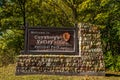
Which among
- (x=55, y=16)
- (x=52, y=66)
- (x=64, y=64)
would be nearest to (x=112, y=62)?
(x=64, y=64)

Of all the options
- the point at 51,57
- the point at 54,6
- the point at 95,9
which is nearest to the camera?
the point at 51,57

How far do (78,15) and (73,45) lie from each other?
407 inches

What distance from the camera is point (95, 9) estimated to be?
25078 millimetres

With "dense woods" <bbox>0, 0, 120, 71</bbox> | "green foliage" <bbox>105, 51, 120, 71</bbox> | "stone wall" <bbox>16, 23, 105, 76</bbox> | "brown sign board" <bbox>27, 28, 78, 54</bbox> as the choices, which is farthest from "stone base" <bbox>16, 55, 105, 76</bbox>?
"dense woods" <bbox>0, 0, 120, 71</bbox>

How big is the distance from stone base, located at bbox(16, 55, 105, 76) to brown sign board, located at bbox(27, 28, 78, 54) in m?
0.45

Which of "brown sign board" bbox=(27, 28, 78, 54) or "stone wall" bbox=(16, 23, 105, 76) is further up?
"brown sign board" bbox=(27, 28, 78, 54)

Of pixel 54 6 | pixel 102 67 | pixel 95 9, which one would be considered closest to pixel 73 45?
pixel 102 67

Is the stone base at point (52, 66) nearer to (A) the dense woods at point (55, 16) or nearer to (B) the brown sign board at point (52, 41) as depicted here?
(B) the brown sign board at point (52, 41)

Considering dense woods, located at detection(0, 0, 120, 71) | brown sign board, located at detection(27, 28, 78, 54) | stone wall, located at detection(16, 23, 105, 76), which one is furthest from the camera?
dense woods, located at detection(0, 0, 120, 71)

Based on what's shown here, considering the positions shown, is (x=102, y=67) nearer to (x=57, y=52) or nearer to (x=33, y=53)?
(x=57, y=52)

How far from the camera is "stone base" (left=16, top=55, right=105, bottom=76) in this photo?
15.9 metres

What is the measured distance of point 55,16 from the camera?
1172 inches

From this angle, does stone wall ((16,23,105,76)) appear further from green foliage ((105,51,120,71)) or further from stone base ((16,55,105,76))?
green foliage ((105,51,120,71))

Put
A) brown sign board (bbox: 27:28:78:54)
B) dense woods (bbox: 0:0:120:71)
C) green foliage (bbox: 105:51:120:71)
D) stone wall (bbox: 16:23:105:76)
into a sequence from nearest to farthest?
stone wall (bbox: 16:23:105:76) < brown sign board (bbox: 27:28:78:54) < green foliage (bbox: 105:51:120:71) < dense woods (bbox: 0:0:120:71)
